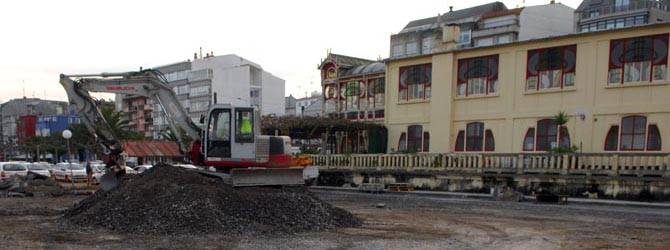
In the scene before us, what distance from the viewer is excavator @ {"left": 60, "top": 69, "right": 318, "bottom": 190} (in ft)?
52.9

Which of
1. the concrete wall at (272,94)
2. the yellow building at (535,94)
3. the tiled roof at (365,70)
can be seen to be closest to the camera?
the yellow building at (535,94)

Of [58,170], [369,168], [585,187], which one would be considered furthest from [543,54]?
[58,170]

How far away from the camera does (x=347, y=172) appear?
3397cm

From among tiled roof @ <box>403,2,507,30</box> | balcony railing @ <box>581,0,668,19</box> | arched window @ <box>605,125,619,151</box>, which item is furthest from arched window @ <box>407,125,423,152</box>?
balcony railing @ <box>581,0,668,19</box>

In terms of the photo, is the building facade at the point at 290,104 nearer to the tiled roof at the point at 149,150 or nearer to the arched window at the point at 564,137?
the tiled roof at the point at 149,150

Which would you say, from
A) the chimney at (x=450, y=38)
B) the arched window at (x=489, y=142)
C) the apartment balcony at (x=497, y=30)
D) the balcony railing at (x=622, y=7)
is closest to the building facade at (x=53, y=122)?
the apartment balcony at (x=497, y=30)

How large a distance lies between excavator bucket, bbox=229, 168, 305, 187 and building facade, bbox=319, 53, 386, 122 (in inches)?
880

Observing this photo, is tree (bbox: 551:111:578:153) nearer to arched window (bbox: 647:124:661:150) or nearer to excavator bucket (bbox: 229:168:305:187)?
arched window (bbox: 647:124:661:150)

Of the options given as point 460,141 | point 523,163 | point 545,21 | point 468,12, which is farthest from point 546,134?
point 468,12

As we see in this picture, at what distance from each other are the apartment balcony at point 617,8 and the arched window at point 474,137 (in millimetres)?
33209

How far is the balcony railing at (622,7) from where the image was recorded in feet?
187

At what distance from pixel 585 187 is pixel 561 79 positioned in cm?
738

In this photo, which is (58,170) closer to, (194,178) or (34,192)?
(34,192)

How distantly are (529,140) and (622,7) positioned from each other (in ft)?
124
